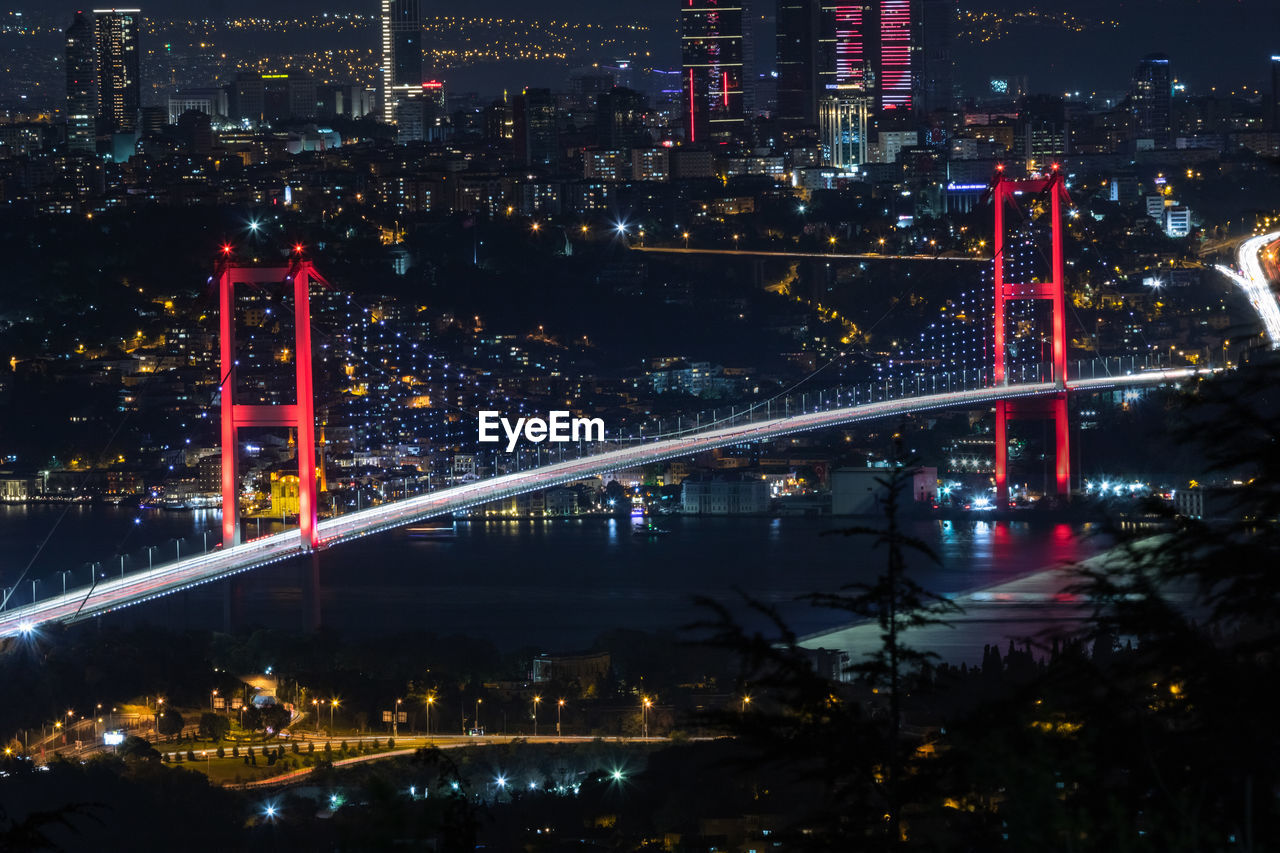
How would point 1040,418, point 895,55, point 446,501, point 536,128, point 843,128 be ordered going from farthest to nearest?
point 895,55, point 843,128, point 536,128, point 1040,418, point 446,501

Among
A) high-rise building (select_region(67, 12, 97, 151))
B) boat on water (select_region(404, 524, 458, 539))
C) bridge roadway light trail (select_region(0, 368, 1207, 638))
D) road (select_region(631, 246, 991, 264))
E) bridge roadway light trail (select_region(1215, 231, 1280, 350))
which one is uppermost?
high-rise building (select_region(67, 12, 97, 151))

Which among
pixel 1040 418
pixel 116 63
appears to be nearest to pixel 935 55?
pixel 116 63

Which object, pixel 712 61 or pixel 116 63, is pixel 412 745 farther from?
pixel 712 61

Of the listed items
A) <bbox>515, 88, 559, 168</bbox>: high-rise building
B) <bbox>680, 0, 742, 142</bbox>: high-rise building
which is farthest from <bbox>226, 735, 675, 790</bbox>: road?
<bbox>680, 0, 742, 142</bbox>: high-rise building

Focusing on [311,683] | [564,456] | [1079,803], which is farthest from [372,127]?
[1079,803]

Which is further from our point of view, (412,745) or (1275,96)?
(1275,96)

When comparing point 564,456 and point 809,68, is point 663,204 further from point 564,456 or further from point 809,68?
point 564,456

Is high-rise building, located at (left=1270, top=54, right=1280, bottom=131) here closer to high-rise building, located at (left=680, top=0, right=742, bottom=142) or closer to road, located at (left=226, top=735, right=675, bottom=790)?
high-rise building, located at (left=680, top=0, right=742, bottom=142)
